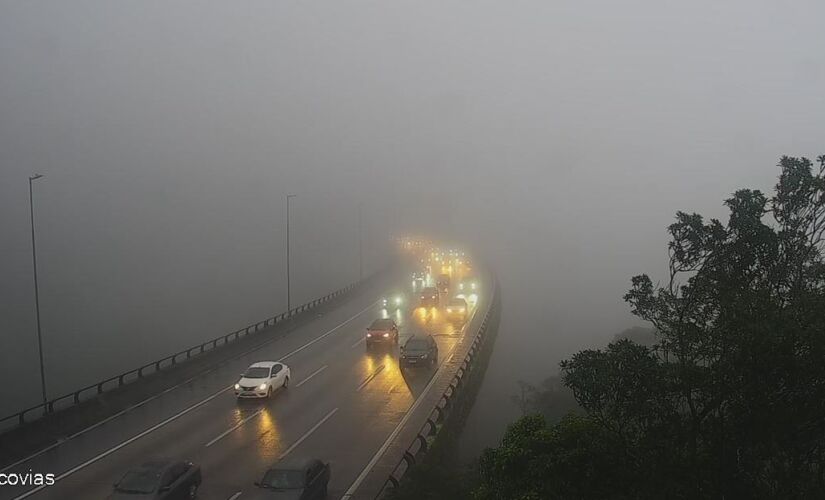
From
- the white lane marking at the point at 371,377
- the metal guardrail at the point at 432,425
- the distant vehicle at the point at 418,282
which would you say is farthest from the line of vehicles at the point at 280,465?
the distant vehicle at the point at 418,282

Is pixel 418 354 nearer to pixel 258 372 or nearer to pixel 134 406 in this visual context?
pixel 258 372

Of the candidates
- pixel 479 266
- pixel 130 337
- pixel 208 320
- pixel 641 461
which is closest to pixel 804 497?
pixel 641 461

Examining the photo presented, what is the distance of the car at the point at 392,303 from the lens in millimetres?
56094

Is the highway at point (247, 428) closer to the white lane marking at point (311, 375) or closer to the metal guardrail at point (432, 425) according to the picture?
the white lane marking at point (311, 375)

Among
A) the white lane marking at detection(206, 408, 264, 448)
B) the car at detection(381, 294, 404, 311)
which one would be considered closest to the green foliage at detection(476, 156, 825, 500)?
the white lane marking at detection(206, 408, 264, 448)

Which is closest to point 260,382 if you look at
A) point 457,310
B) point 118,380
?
point 118,380

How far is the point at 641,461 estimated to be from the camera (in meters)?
11.0

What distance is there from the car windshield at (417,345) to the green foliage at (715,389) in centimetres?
1989

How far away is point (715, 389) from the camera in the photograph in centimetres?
1021

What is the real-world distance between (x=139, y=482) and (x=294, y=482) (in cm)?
354

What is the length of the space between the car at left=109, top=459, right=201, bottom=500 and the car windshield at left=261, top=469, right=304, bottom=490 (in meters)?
1.98

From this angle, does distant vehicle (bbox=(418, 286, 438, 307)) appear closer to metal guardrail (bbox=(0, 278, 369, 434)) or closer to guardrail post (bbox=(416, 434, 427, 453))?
metal guardrail (bbox=(0, 278, 369, 434))

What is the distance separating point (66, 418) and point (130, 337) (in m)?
44.2

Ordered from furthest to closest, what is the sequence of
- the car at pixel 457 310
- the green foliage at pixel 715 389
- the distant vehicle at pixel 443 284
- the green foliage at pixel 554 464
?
the distant vehicle at pixel 443 284, the car at pixel 457 310, the green foliage at pixel 554 464, the green foliage at pixel 715 389
